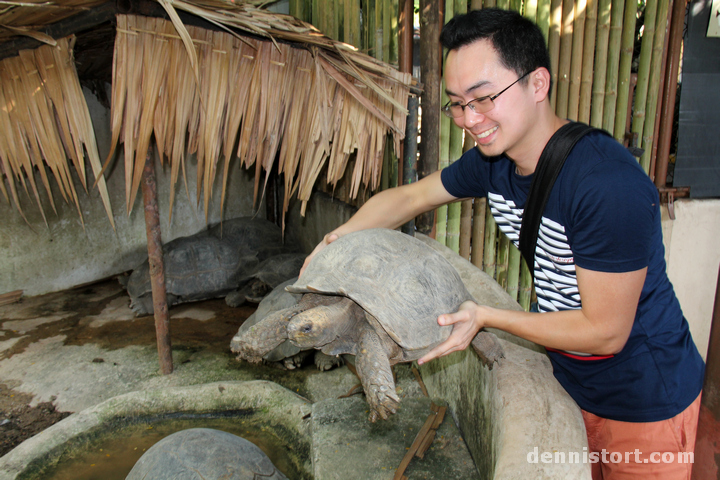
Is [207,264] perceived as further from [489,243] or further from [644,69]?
[644,69]

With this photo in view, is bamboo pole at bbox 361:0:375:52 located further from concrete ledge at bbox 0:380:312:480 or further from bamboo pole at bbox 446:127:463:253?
concrete ledge at bbox 0:380:312:480

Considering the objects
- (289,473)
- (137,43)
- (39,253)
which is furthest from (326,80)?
(39,253)

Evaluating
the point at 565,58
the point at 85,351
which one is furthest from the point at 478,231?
the point at 85,351

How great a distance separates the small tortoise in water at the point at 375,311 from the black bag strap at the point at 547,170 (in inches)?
18.5

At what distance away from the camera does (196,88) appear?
2.71 m

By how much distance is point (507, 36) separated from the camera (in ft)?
4.05

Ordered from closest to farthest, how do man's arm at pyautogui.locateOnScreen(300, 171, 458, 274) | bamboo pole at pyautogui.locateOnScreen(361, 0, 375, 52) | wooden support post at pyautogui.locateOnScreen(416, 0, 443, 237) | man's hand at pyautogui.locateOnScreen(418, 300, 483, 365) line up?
man's hand at pyautogui.locateOnScreen(418, 300, 483, 365) → man's arm at pyautogui.locateOnScreen(300, 171, 458, 274) → wooden support post at pyautogui.locateOnScreen(416, 0, 443, 237) → bamboo pole at pyautogui.locateOnScreen(361, 0, 375, 52)

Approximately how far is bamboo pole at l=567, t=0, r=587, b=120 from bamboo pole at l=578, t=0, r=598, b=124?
0.03m

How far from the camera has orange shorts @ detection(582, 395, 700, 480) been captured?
133 cm

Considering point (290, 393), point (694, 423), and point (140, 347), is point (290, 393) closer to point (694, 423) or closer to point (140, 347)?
point (140, 347)

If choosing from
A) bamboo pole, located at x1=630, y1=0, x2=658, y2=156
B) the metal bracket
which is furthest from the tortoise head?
the metal bracket

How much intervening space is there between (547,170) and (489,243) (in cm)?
220

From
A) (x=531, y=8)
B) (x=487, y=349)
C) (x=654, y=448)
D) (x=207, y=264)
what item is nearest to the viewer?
(x=654, y=448)

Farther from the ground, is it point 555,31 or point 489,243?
point 555,31
